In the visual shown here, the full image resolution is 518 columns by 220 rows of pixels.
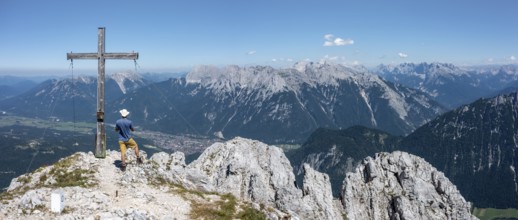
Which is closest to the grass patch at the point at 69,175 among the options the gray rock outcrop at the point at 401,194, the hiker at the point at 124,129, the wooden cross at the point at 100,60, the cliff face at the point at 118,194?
the cliff face at the point at 118,194

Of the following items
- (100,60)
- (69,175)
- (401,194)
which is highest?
(100,60)

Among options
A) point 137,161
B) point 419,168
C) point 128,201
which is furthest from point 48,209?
point 419,168

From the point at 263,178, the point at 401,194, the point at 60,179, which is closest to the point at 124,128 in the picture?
the point at 60,179

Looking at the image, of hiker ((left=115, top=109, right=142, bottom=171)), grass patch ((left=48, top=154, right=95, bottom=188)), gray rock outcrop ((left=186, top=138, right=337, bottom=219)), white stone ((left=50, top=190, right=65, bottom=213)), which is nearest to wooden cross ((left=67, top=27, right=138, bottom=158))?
grass patch ((left=48, top=154, right=95, bottom=188))

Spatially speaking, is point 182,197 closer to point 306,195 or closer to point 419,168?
point 306,195

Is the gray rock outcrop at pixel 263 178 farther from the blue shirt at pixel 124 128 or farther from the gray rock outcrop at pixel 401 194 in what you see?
the blue shirt at pixel 124 128

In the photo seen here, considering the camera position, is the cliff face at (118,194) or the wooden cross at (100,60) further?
the wooden cross at (100,60)

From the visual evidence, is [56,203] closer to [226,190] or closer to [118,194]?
[118,194]
